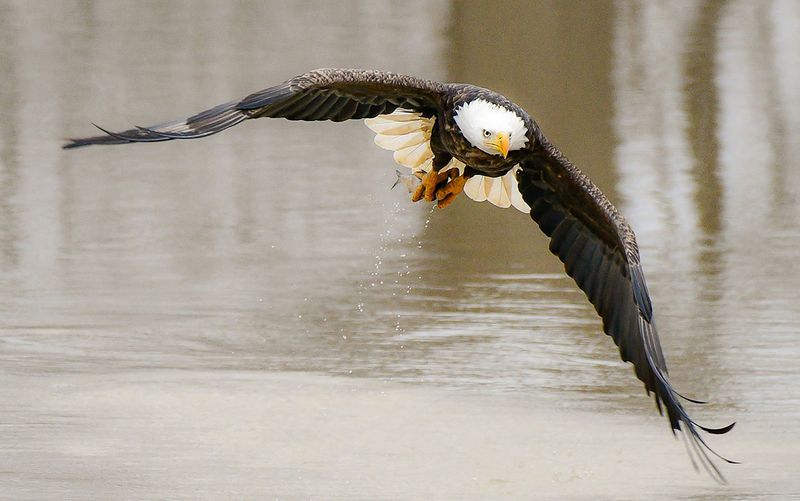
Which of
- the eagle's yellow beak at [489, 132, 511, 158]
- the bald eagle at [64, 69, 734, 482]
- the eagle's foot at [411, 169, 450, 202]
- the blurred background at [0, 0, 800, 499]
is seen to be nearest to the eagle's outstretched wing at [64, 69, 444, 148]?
the bald eagle at [64, 69, 734, 482]

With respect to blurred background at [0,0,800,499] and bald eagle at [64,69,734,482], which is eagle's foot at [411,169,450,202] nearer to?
bald eagle at [64,69,734,482]

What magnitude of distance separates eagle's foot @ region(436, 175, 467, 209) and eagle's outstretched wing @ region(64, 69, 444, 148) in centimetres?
30

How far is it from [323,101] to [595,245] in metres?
1.31

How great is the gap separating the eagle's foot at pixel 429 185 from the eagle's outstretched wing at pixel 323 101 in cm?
26

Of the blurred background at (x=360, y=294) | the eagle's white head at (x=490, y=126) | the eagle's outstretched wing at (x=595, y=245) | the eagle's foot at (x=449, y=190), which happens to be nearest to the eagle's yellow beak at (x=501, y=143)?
the eagle's white head at (x=490, y=126)

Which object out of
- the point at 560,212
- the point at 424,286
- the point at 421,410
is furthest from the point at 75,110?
the point at 560,212

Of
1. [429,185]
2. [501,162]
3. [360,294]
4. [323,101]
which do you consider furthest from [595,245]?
[360,294]

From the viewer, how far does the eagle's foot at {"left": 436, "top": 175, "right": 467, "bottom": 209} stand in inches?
257

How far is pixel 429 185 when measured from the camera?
21.4 feet

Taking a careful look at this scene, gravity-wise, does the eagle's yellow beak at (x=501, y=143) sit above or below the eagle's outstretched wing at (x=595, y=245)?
above

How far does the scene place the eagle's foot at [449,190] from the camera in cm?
652

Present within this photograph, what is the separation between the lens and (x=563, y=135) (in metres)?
13.3

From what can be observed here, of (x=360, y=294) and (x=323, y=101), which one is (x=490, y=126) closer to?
(x=323, y=101)

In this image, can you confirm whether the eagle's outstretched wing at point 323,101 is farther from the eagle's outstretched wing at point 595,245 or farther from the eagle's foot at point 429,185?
the eagle's outstretched wing at point 595,245
